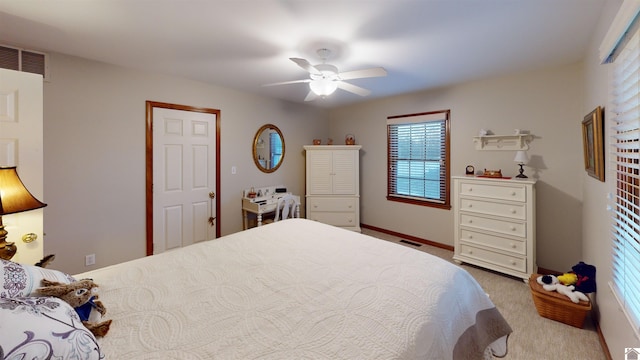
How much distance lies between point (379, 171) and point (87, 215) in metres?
4.03

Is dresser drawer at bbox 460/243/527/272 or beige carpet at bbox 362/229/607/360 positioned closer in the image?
beige carpet at bbox 362/229/607/360

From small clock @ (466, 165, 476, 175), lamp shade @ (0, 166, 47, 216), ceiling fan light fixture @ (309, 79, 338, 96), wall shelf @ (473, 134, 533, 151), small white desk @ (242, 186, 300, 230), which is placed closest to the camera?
lamp shade @ (0, 166, 47, 216)

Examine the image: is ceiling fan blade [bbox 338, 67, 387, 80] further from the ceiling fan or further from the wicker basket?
the wicker basket

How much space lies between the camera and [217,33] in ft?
7.00

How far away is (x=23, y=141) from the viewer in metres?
1.89

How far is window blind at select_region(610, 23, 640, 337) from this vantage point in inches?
48.1

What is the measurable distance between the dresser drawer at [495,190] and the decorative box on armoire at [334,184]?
5.79 ft

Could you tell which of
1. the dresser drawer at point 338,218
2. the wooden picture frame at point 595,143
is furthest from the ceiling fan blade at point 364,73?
the dresser drawer at point 338,218

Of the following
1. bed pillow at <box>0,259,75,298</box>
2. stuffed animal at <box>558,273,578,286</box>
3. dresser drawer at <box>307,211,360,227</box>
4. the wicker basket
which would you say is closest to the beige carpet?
the wicker basket

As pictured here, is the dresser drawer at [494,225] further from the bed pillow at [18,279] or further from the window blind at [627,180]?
the bed pillow at [18,279]

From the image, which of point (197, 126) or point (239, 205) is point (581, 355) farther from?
point (197, 126)

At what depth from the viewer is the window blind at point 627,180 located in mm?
1221

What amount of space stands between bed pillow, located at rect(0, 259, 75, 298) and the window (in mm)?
4108

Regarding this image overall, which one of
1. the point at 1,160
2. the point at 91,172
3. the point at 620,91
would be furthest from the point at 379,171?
the point at 1,160
